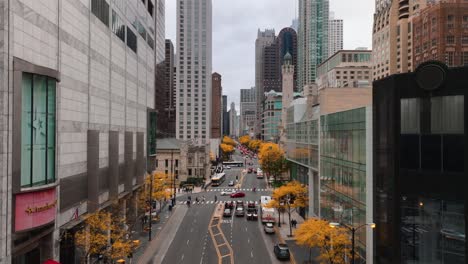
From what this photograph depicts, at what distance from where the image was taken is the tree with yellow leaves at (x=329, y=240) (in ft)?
107

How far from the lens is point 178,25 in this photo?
188 meters

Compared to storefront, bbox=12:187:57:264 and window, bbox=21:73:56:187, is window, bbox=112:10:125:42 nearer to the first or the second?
window, bbox=21:73:56:187

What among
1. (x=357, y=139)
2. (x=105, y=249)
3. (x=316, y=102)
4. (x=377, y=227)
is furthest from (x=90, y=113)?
(x=316, y=102)

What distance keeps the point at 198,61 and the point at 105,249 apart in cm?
15846

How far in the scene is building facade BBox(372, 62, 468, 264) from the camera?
25453 mm

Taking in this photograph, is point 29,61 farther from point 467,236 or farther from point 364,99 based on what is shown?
Answer: point 364,99

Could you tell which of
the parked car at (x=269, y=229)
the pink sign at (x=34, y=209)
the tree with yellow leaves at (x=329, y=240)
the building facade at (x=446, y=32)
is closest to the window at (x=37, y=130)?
the pink sign at (x=34, y=209)

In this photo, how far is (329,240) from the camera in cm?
3372

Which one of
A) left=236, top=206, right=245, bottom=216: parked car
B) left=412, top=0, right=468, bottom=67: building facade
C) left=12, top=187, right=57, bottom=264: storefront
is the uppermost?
left=412, top=0, right=468, bottom=67: building facade

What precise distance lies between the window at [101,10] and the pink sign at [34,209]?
19530mm

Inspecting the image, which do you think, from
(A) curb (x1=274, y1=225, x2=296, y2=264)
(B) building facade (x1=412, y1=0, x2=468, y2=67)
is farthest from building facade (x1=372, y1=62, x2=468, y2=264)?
(B) building facade (x1=412, y1=0, x2=468, y2=67)

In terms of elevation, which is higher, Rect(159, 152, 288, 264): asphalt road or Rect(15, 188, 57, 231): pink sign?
Rect(15, 188, 57, 231): pink sign

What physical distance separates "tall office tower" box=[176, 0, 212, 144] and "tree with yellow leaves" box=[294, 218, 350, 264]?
6032 inches

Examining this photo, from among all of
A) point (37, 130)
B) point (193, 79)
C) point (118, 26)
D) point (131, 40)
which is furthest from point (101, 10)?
point (193, 79)
